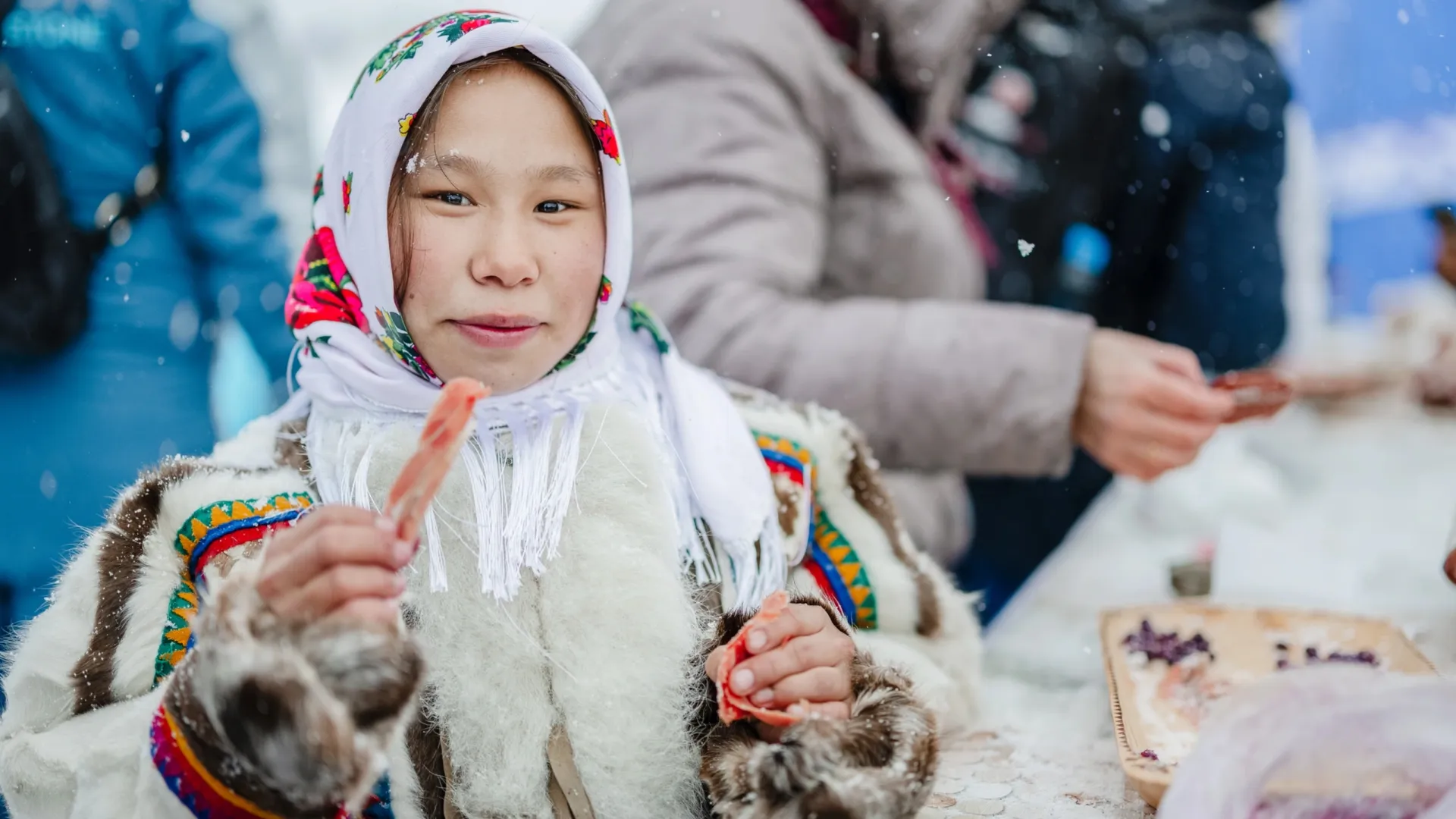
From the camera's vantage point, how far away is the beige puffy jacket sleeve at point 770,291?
4.64 ft

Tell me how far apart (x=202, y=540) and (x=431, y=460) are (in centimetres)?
31

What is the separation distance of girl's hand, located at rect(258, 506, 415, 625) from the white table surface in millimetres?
691

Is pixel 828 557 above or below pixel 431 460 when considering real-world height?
below

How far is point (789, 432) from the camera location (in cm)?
117

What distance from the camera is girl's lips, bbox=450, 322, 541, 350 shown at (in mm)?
965

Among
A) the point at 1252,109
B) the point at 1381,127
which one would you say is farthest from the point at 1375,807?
the point at 1381,127

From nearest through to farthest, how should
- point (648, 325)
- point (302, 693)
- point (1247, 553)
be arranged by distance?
point (302, 693) < point (648, 325) < point (1247, 553)

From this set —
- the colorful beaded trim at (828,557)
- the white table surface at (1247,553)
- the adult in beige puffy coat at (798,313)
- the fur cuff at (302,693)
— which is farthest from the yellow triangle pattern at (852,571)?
the fur cuff at (302,693)

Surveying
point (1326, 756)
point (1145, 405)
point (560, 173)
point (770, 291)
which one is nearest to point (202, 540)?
point (560, 173)

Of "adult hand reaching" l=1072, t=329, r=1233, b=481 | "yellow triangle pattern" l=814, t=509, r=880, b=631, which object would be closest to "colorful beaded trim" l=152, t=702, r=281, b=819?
"yellow triangle pattern" l=814, t=509, r=880, b=631

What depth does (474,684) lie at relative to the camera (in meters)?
0.94

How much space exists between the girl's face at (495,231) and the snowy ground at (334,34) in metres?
0.53

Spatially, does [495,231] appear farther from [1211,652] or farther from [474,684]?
[1211,652]

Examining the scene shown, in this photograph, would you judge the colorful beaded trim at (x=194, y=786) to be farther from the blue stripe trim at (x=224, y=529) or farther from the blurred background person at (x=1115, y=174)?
the blurred background person at (x=1115, y=174)
